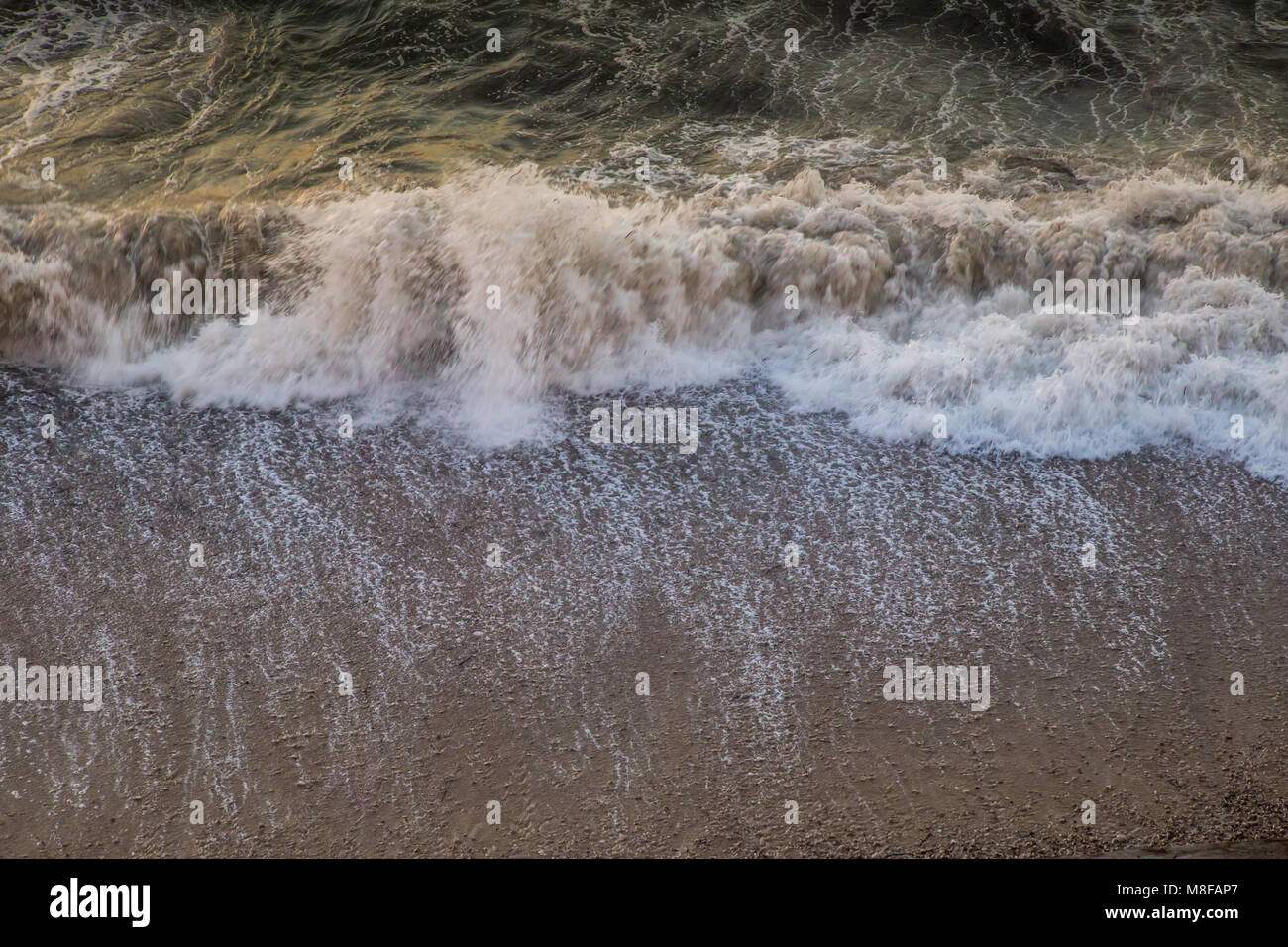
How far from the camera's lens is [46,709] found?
3.76 m

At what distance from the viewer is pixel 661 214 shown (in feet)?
22.0

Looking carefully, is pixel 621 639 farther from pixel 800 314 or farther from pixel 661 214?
pixel 661 214

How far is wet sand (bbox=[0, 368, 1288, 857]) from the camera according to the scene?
3.40 metres

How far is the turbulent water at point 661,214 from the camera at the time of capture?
5555 mm

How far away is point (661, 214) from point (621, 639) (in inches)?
134

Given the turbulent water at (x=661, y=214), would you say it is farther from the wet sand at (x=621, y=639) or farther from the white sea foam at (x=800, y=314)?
the wet sand at (x=621, y=639)

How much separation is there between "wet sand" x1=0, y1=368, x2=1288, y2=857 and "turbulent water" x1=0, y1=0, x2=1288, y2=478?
441 mm

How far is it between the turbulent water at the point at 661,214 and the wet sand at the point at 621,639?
0.44 meters

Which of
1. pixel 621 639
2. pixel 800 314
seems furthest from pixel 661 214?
pixel 621 639

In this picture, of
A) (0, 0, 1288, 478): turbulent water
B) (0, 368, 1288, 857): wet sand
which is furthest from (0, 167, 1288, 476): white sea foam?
(0, 368, 1288, 857): wet sand

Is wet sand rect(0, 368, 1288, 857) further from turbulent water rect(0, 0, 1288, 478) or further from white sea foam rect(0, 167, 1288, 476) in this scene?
turbulent water rect(0, 0, 1288, 478)

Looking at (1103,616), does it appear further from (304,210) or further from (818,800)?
(304,210)

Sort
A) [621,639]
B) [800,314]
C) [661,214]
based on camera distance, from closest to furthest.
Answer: [621,639], [800,314], [661,214]

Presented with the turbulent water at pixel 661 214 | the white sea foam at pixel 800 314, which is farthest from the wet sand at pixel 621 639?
the turbulent water at pixel 661 214
